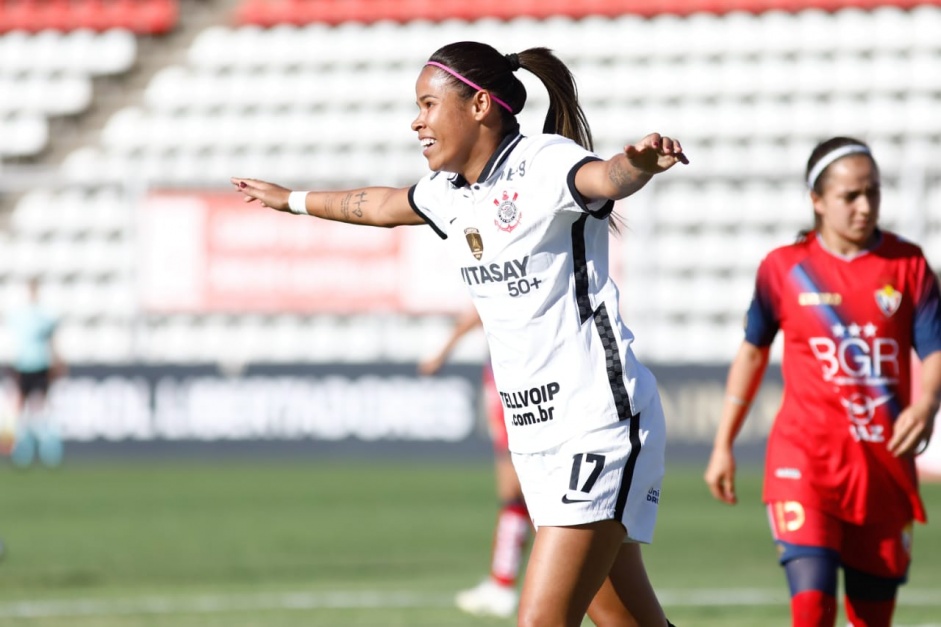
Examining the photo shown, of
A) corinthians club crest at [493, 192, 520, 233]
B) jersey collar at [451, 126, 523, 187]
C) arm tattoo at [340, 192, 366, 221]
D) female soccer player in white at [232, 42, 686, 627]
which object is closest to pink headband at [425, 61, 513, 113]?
female soccer player in white at [232, 42, 686, 627]

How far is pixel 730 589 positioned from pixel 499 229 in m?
5.60

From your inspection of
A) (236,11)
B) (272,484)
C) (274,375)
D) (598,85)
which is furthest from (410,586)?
(236,11)

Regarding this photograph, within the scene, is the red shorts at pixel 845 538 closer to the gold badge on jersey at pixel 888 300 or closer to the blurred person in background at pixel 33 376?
the gold badge on jersey at pixel 888 300

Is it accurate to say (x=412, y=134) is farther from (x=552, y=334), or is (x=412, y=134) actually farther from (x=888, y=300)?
(x=552, y=334)

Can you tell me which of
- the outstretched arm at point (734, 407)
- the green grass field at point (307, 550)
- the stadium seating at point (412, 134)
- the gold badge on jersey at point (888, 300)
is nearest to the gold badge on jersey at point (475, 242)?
the outstretched arm at point (734, 407)

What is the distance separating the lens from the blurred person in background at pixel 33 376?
2011cm

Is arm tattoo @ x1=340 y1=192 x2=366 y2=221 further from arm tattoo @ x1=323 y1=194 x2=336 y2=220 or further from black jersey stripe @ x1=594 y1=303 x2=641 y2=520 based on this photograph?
black jersey stripe @ x1=594 y1=303 x2=641 y2=520

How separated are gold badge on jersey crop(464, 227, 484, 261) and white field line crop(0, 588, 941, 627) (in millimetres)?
4569

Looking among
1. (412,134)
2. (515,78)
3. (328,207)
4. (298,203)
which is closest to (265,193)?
(298,203)

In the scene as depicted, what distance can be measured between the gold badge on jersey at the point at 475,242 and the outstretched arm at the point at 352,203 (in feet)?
1.42

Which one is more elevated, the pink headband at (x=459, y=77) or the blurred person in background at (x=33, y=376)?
the pink headband at (x=459, y=77)

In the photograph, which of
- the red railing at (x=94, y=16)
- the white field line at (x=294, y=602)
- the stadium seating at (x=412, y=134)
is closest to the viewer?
the white field line at (x=294, y=602)

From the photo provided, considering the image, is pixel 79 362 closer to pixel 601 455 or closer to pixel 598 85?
pixel 598 85

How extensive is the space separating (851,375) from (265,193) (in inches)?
89.4
